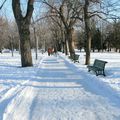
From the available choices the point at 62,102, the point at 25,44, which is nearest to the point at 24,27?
the point at 25,44

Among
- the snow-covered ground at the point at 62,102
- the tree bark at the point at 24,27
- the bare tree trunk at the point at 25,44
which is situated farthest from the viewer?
the bare tree trunk at the point at 25,44

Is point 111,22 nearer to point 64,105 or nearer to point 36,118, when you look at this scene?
point 64,105

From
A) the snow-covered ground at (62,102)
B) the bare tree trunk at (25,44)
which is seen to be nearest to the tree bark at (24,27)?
the bare tree trunk at (25,44)

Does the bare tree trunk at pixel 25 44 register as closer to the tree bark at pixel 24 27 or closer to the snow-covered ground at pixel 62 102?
the tree bark at pixel 24 27

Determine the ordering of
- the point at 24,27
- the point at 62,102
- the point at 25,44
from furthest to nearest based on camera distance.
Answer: the point at 25,44 < the point at 24,27 < the point at 62,102

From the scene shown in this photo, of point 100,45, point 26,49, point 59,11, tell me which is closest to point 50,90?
point 26,49

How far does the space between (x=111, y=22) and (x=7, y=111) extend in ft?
60.0

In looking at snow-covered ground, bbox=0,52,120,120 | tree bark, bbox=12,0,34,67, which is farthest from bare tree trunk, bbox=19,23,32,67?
snow-covered ground, bbox=0,52,120,120

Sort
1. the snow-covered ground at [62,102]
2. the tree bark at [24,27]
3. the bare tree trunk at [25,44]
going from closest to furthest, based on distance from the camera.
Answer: the snow-covered ground at [62,102]
the tree bark at [24,27]
the bare tree trunk at [25,44]

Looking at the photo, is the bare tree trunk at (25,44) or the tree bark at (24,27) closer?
the tree bark at (24,27)

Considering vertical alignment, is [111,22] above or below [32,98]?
above

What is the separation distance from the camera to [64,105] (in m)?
9.32

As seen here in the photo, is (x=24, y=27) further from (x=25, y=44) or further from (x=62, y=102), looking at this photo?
(x=62, y=102)

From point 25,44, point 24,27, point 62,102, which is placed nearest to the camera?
point 62,102
